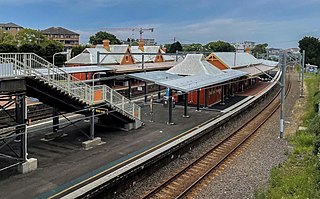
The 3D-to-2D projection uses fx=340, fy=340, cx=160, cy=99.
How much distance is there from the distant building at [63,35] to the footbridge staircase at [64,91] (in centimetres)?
11670

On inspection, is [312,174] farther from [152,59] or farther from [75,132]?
[152,59]

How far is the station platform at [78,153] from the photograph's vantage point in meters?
11.5

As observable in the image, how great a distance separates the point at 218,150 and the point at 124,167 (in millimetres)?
7093

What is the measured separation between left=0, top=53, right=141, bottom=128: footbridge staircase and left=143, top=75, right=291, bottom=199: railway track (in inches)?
200

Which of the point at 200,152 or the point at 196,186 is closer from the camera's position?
the point at 196,186

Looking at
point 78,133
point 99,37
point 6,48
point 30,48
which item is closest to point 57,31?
point 99,37

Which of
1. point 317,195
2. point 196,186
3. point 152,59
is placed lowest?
point 196,186

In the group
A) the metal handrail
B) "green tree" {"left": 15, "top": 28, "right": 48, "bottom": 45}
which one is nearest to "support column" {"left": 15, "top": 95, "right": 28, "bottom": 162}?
the metal handrail

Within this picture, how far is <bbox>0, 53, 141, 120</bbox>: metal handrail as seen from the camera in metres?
12.7

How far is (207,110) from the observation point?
27.0m

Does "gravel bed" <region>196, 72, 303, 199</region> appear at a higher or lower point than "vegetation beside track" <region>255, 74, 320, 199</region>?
lower

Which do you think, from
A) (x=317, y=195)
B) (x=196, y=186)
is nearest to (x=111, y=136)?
(x=196, y=186)

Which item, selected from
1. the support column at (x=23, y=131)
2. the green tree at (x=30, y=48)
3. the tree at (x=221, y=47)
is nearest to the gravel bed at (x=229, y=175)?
the support column at (x=23, y=131)

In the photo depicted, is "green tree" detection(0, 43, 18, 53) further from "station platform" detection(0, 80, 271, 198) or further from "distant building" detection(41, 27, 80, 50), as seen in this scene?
"distant building" detection(41, 27, 80, 50)
